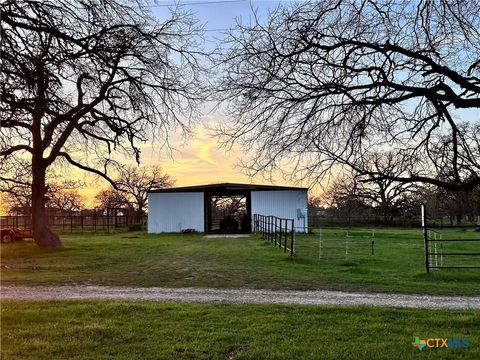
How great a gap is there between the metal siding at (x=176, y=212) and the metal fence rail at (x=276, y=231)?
498 centimetres

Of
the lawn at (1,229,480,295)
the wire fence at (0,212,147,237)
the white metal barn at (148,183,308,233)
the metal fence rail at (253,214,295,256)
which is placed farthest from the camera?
the wire fence at (0,212,147,237)

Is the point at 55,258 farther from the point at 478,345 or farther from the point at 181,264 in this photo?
the point at 478,345

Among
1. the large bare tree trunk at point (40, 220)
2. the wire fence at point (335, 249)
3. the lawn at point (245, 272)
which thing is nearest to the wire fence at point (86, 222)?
the large bare tree trunk at point (40, 220)

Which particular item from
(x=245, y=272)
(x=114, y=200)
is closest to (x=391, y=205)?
(x=114, y=200)

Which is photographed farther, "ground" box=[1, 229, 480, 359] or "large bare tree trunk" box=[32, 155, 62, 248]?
"large bare tree trunk" box=[32, 155, 62, 248]

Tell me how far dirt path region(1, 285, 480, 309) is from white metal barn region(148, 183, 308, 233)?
27761 mm

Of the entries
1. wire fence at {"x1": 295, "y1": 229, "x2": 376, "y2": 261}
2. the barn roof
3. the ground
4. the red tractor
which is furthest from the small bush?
the ground

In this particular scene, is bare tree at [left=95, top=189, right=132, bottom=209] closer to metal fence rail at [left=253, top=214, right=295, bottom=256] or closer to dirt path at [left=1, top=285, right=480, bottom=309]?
metal fence rail at [left=253, top=214, right=295, bottom=256]

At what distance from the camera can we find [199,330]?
616 cm

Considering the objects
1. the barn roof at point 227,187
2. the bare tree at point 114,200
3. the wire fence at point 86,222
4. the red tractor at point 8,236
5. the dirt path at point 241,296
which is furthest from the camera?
the bare tree at point 114,200

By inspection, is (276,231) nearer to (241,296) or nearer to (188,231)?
Answer: (241,296)

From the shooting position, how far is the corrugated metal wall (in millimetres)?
38812

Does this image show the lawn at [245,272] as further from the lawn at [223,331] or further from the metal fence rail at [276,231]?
the lawn at [223,331]

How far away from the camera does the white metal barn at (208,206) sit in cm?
3881
